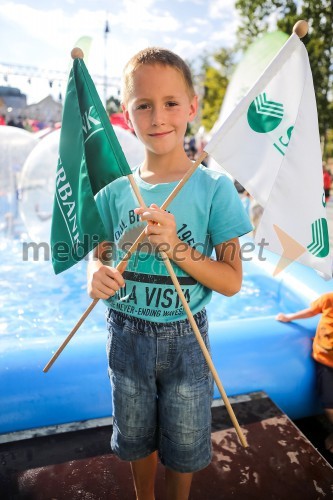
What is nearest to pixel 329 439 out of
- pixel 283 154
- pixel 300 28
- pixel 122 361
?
pixel 122 361

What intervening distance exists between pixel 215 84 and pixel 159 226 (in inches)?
713

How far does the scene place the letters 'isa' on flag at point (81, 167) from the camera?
1429 mm

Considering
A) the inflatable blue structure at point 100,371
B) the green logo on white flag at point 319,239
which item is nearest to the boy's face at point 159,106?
the green logo on white flag at point 319,239

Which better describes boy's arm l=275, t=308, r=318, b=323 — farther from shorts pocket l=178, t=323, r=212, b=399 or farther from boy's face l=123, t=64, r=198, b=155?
boy's face l=123, t=64, r=198, b=155

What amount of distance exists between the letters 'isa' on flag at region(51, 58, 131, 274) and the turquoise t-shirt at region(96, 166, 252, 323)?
4.5 inches

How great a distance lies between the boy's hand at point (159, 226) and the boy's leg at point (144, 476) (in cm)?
89

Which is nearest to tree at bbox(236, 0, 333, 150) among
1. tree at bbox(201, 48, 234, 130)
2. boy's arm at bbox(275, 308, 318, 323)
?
tree at bbox(201, 48, 234, 130)

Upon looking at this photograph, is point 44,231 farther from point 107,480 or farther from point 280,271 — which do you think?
point 107,480

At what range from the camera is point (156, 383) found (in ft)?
4.73

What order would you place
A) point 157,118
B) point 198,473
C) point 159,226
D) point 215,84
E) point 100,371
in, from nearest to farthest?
1. point 159,226
2. point 157,118
3. point 198,473
4. point 100,371
5. point 215,84

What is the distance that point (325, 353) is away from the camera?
2.49 m

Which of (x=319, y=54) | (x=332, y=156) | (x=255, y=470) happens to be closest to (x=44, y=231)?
(x=255, y=470)

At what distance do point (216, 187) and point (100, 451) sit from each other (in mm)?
1432

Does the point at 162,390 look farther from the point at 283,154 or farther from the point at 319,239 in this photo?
the point at 283,154
